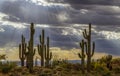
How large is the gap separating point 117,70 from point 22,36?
14.2 metres

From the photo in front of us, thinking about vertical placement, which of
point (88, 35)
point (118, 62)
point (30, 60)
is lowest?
point (118, 62)

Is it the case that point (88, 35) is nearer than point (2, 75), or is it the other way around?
point (2, 75)

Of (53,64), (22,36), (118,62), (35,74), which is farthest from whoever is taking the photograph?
(118,62)

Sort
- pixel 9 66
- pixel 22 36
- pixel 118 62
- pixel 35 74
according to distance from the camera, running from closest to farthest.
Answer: pixel 35 74, pixel 9 66, pixel 22 36, pixel 118 62

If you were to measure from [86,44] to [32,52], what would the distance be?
6972 mm

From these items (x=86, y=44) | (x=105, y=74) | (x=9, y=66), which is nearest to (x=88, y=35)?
(x=86, y=44)

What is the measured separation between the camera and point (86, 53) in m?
40.6

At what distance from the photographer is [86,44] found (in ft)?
133

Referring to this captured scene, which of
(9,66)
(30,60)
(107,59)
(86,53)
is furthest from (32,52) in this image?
(107,59)

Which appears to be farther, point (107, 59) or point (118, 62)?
point (118, 62)

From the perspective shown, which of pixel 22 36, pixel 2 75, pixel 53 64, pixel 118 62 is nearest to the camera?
pixel 2 75

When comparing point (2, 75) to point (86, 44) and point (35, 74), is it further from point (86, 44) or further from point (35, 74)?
point (86, 44)

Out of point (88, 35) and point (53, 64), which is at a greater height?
point (88, 35)

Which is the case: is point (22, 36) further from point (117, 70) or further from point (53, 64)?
point (117, 70)
